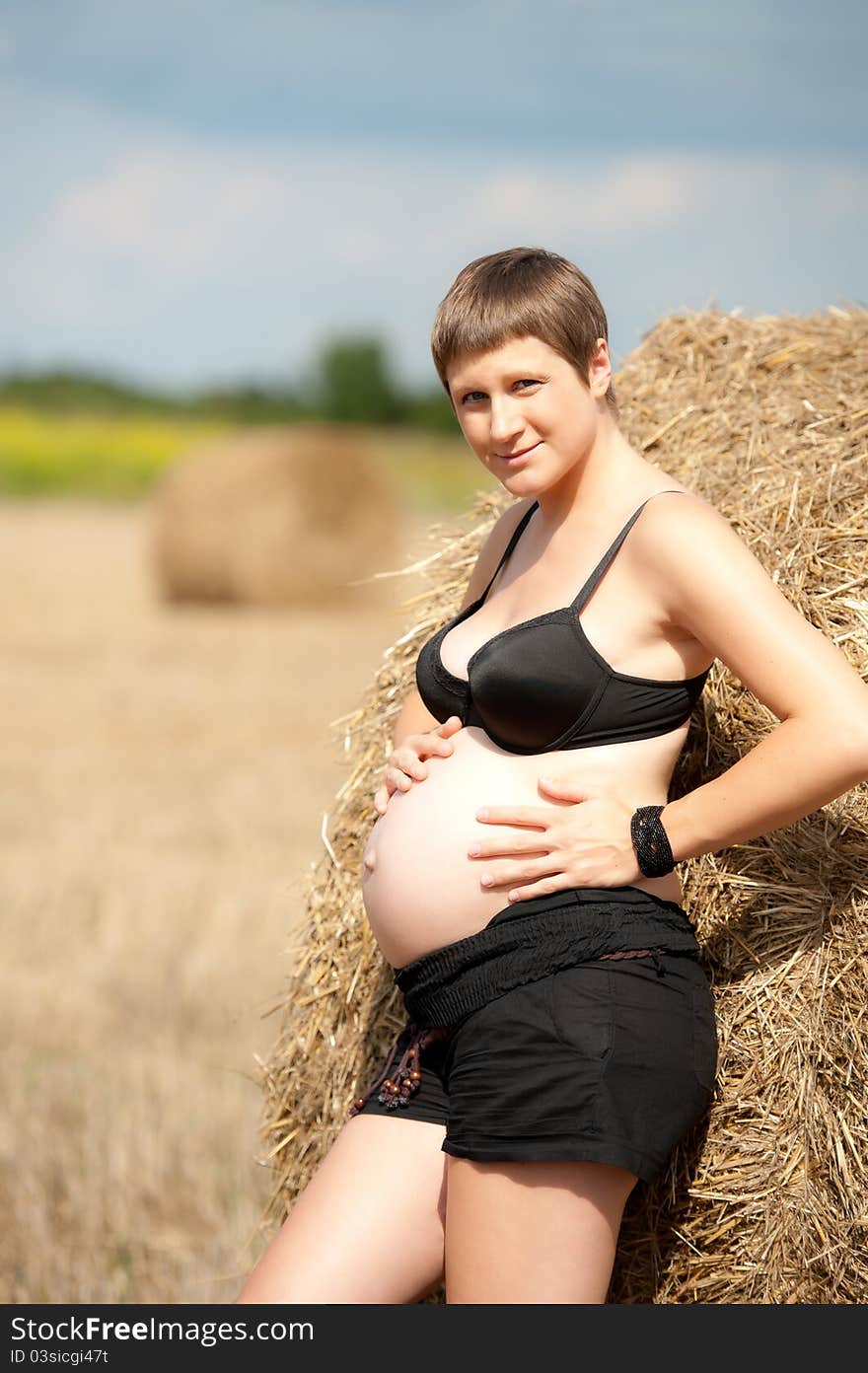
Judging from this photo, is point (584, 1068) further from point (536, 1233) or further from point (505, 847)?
point (505, 847)

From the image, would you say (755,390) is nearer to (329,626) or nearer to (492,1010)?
(492,1010)

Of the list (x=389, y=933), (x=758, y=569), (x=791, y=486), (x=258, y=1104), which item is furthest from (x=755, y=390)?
(x=258, y=1104)

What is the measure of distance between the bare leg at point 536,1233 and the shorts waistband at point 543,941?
0.28m

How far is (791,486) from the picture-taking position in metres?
3.21

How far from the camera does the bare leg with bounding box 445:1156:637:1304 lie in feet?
7.54

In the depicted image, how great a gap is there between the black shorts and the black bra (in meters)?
0.37

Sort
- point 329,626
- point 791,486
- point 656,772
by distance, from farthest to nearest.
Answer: point 329,626
point 791,486
point 656,772

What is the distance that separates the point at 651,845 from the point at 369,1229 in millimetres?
805

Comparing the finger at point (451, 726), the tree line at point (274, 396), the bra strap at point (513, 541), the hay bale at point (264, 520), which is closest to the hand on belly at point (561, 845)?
the finger at point (451, 726)

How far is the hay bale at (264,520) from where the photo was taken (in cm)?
1773

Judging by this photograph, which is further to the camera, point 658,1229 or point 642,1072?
point 658,1229

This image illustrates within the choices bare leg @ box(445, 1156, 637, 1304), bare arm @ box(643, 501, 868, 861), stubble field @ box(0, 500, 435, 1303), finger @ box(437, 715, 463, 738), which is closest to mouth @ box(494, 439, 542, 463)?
bare arm @ box(643, 501, 868, 861)

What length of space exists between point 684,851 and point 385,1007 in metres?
1.14

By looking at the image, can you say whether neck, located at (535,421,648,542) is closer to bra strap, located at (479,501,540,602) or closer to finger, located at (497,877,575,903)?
bra strap, located at (479,501,540,602)
